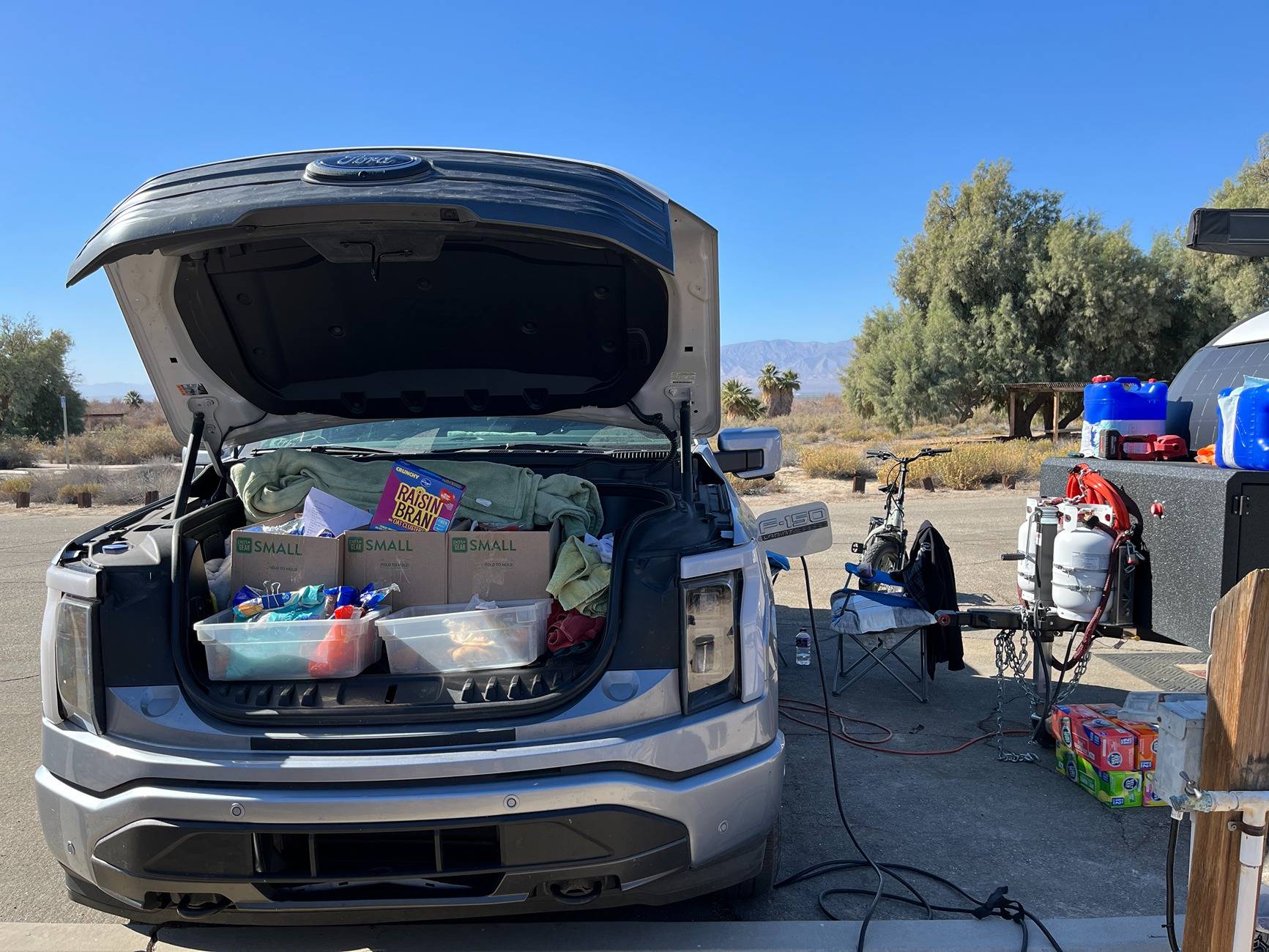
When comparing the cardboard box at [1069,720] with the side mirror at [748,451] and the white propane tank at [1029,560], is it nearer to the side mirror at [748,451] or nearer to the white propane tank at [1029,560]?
the white propane tank at [1029,560]

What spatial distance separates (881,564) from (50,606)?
5.40 m

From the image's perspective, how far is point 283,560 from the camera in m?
2.81

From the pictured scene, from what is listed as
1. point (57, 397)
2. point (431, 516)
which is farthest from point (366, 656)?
point (57, 397)

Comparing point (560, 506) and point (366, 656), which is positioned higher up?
point (560, 506)

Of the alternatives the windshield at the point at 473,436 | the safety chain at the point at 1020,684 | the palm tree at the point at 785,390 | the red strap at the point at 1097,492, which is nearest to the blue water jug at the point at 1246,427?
the red strap at the point at 1097,492

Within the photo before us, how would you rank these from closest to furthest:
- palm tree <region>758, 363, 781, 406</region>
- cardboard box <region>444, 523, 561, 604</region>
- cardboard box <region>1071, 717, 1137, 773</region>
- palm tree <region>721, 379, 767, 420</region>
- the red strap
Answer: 1. cardboard box <region>444, 523, 561, 604</region>
2. cardboard box <region>1071, 717, 1137, 773</region>
3. the red strap
4. palm tree <region>721, 379, 767, 420</region>
5. palm tree <region>758, 363, 781, 406</region>

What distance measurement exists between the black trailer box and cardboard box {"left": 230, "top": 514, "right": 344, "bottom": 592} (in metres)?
3.33

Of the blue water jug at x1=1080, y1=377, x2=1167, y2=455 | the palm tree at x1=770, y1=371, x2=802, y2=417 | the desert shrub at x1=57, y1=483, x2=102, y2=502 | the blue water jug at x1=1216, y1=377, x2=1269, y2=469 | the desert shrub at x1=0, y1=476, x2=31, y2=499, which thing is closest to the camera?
the blue water jug at x1=1216, y1=377, x2=1269, y2=469

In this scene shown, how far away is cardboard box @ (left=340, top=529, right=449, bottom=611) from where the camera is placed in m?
2.84

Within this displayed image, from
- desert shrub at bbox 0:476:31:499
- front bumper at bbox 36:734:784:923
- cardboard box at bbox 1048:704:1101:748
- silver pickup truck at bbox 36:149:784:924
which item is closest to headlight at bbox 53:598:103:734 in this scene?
silver pickup truck at bbox 36:149:784:924

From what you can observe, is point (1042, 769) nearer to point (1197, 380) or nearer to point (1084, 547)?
point (1084, 547)

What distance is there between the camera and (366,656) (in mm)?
2588

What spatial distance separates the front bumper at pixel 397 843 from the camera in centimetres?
208

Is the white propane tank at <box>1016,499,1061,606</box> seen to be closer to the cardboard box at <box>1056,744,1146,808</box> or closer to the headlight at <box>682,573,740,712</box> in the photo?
the cardboard box at <box>1056,744,1146,808</box>
